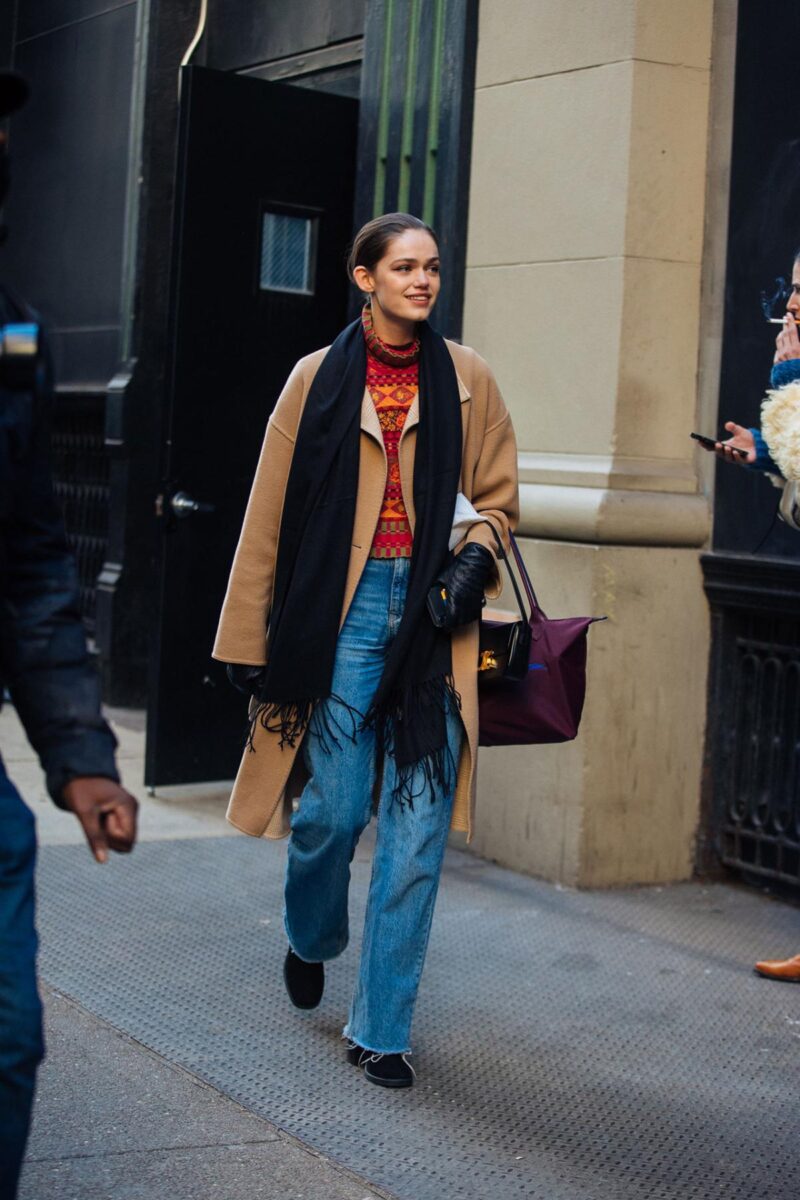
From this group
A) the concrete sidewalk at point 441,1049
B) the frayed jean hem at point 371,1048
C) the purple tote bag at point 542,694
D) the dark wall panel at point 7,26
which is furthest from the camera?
the dark wall panel at point 7,26

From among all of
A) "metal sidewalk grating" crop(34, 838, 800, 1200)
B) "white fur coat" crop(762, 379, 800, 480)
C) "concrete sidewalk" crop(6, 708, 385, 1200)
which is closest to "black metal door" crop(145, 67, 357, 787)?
"metal sidewalk grating" crop(34, 838, 800, 1200)

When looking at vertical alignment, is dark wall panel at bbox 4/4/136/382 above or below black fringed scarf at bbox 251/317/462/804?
above

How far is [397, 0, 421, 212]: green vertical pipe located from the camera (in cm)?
719

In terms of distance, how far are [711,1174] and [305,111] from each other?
5.15 m

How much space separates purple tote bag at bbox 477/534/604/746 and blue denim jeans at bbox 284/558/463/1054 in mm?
143

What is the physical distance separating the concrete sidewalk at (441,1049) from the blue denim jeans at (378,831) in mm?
242

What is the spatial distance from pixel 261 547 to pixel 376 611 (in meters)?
0.36

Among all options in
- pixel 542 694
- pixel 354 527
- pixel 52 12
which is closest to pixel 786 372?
pixel 542 694

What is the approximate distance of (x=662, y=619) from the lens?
20.9ft

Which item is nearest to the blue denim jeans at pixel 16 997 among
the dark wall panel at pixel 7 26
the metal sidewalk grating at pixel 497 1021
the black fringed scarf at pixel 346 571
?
the metal sidewalk grating at pixel 497 1021

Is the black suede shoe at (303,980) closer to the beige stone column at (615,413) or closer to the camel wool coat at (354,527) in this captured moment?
the camel wool coat at (354,527)

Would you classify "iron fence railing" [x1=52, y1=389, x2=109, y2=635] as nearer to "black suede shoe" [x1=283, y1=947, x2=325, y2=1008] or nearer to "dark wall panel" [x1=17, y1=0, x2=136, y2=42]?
"dark wall panel" [x1=17, y1=0, x2=136, y2=42]

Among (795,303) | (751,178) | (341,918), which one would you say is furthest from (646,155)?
(341,918)

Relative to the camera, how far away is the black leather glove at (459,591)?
4.21m
